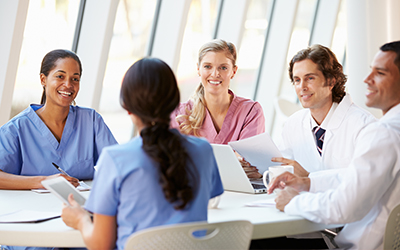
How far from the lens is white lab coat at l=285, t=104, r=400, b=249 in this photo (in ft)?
4.49

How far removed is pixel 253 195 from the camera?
1.72 meters

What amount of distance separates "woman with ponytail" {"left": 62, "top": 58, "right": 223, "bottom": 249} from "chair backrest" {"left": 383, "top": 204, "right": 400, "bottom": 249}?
0.64m

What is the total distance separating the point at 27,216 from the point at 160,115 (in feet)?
1.90

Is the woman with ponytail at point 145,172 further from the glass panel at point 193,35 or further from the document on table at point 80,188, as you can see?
the glass panel at point 193,35

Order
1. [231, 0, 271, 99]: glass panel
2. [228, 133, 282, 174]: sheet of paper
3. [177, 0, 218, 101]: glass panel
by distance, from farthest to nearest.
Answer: [231, 0, 271, 99]: glass panel < [177, 0, 218, 101]: glass panel < [228, 133, 282, 174]: sheet of paper

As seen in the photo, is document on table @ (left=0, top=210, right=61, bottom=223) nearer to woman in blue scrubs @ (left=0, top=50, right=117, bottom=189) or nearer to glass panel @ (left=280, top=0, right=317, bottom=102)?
woman in blue scrubs @ (left=0, top=50, right=117, bottom=189)

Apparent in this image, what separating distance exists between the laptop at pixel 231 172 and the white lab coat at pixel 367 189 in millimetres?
313

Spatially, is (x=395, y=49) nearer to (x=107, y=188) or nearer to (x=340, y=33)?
(x=107, y=188)

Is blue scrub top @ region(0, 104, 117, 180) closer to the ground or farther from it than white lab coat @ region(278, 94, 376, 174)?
closer to the ground

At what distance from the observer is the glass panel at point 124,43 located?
4270 millimetres

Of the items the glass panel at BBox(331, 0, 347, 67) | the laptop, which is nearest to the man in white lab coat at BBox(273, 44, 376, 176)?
the laptop

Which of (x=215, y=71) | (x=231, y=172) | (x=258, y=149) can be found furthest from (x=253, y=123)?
(x=231, y=172)

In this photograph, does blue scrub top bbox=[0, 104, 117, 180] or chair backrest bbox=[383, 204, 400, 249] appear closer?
chair backrest bbox=[383, 204, 400, 249]

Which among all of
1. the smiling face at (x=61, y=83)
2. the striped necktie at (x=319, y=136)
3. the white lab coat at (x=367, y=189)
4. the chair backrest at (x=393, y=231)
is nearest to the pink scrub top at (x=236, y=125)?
the striped necktie at (x=319, y=136)
